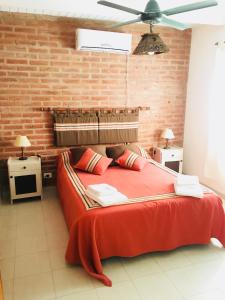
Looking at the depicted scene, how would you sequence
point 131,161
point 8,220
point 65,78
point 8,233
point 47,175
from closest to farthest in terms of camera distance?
1. point 8,233
2. point 8,220
3. point 131,161
4. point 65,78
5. point 47,175

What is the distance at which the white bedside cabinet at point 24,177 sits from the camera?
11.0 ft

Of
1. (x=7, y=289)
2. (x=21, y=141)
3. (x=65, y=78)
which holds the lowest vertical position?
(x=7, y=289)

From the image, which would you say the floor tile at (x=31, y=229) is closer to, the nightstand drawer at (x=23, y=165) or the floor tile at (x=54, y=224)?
the floor tile at (x=54, y=224)

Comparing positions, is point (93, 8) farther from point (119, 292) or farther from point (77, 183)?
point (119, 292)

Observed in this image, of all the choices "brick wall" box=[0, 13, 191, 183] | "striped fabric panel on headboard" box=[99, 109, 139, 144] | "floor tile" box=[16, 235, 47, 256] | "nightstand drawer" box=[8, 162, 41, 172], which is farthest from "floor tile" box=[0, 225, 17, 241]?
"striped fabric panel on headboard" box=[99, 109, 139, 144]

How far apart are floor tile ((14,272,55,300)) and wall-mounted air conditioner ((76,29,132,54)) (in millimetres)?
2874

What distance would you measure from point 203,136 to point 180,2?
1967 mm

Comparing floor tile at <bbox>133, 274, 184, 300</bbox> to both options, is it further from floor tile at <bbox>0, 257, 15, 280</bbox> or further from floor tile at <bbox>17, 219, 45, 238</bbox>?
floor tile at <bbox>17, 219, 45, 238</bbox>

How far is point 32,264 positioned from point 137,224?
3.32 feet

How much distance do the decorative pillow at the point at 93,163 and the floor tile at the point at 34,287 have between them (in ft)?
4.73

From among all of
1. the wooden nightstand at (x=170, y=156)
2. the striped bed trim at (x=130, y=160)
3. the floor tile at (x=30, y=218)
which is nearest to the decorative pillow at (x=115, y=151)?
the striped bed trim at (x=130, y=160)

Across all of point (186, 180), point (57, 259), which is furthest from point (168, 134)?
point (57, 259)

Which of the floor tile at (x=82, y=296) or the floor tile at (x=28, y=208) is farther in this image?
the floor tile at (x=28, y=208)

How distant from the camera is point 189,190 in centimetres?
252
